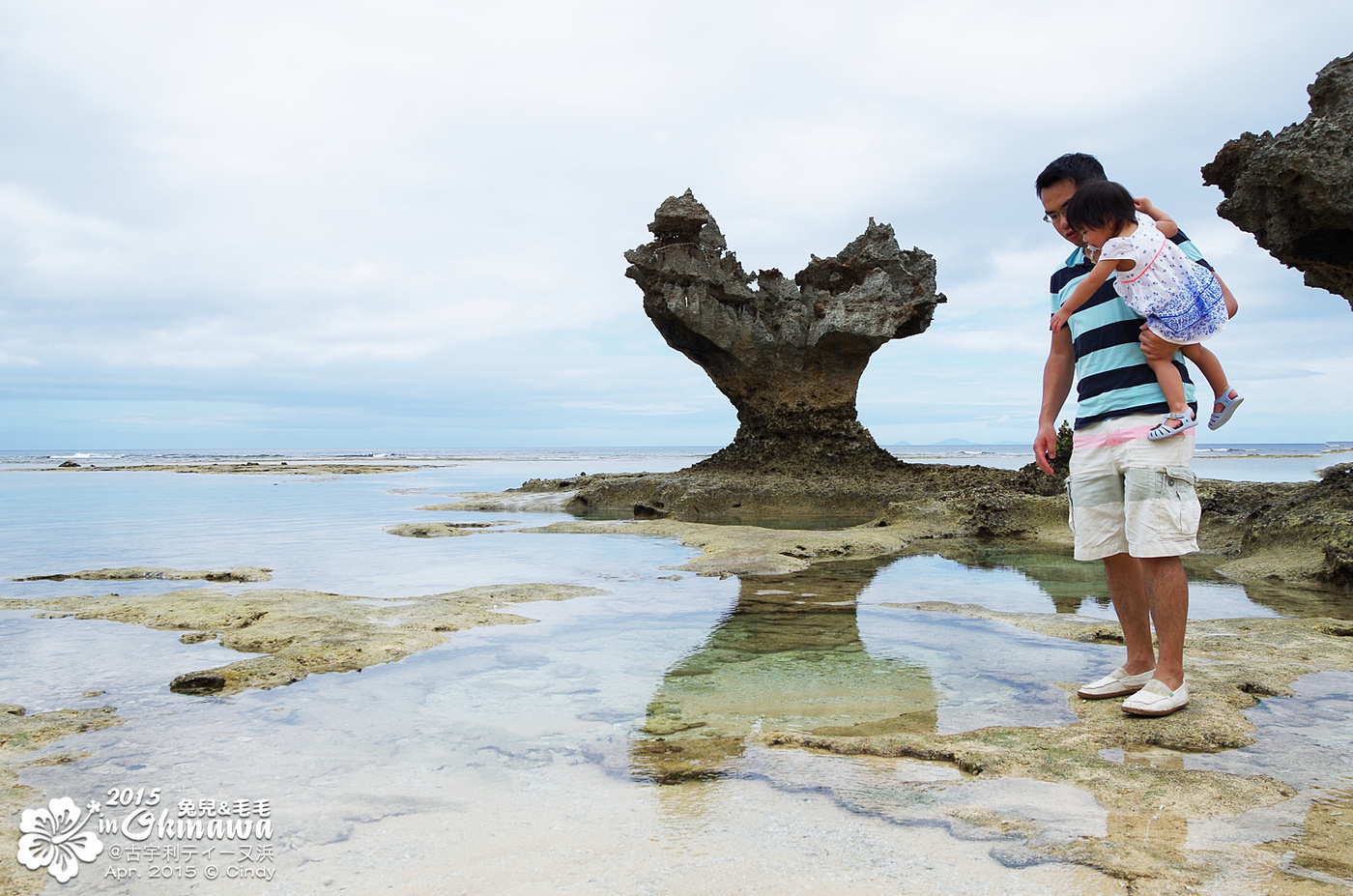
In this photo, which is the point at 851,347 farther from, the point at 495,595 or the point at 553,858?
the point at 553,858

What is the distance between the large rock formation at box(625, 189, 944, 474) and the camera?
15.8 meters

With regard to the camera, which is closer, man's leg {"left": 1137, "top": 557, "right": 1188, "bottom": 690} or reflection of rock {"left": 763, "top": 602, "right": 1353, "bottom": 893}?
reflection of rock {"left": 763, "top": 602, "right": 1353, "bottom": 893}

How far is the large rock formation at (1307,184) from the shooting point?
6.78 m

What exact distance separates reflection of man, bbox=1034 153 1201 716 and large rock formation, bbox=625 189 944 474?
12.2 m

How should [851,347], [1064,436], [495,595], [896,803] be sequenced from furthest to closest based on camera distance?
[851,347], [1064,436], [495,595], [896,803]

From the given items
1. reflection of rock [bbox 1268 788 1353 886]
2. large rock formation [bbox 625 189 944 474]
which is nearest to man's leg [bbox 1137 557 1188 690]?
reflection of rock [bbox 1268 788 1353 886]

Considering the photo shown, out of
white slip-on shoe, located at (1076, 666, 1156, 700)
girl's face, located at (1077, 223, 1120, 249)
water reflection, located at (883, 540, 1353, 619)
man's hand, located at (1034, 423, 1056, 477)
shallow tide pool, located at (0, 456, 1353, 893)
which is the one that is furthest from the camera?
water reflection, located at (883, 540, 1353, 619)

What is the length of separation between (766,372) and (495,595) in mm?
11287

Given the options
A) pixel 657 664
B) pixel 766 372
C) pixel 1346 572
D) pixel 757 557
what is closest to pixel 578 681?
pixel 657 664

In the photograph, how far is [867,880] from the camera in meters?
1.82

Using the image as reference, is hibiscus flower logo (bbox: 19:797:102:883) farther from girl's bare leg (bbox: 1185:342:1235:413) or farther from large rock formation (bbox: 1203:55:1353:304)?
large rock formation (bbox: 1203:55:1353:304)

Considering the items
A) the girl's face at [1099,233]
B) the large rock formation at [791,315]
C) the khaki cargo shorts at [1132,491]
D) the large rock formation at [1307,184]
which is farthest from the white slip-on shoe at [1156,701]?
the large rock formation at [791,315]

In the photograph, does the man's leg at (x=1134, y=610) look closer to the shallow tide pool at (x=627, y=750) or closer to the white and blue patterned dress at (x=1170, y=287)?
the shallow tide pool at (x=627, y=750)

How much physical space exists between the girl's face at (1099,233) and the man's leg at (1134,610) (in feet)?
3.96
